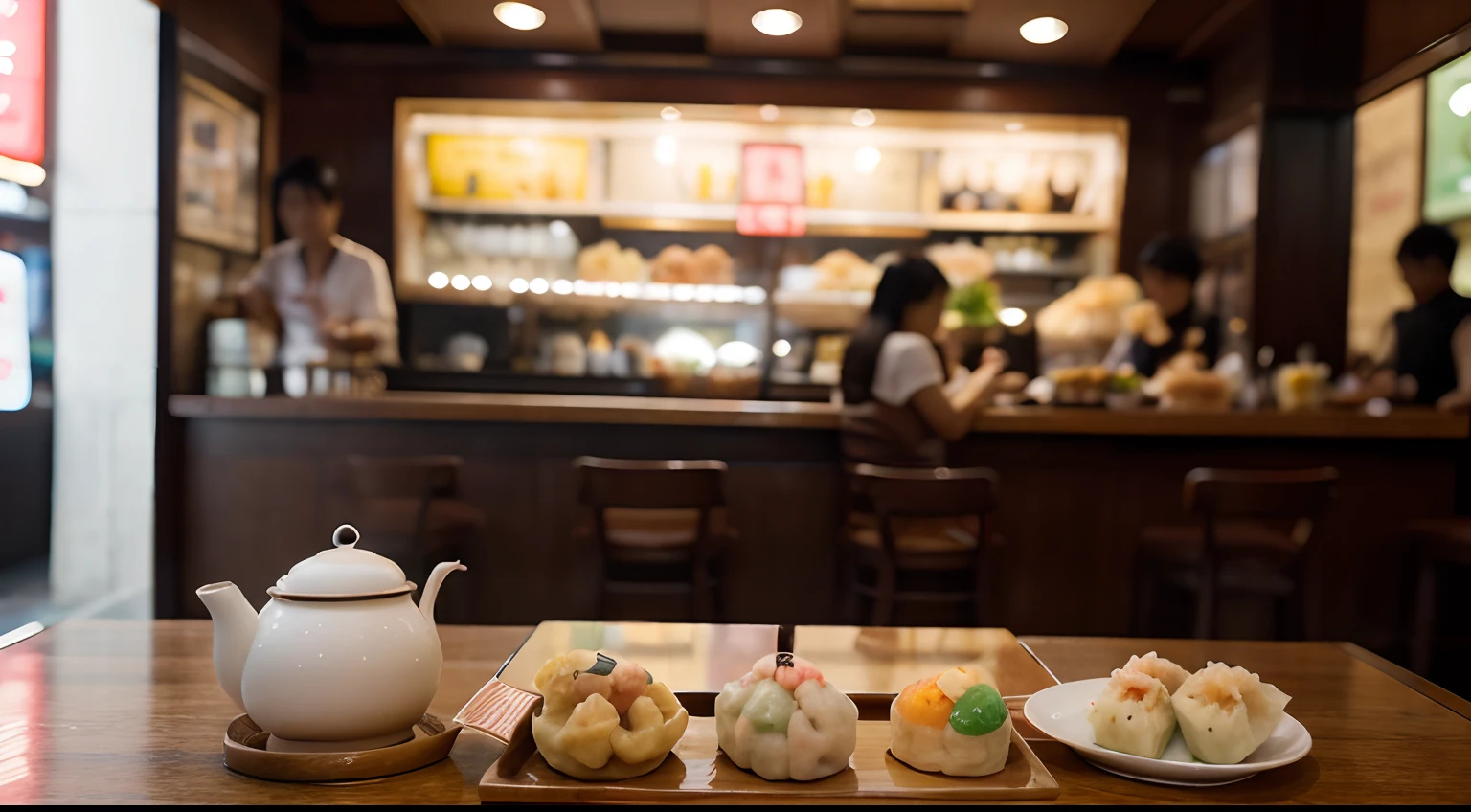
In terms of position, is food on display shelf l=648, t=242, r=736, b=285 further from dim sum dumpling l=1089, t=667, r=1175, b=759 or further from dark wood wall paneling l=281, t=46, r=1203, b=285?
dim sum dumpling l=1089, t=667, r=1175, b=759

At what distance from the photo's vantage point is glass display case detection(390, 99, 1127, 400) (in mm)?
5332

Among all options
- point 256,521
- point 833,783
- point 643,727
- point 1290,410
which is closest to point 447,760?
point 643,727

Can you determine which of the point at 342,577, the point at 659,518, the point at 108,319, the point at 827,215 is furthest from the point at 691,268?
the point at 342,577

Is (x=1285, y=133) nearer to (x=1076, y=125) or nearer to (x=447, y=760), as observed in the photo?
(x=1076, y=125)

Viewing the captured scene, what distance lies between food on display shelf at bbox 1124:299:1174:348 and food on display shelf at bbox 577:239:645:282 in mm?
2493

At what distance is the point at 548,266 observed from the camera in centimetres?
550

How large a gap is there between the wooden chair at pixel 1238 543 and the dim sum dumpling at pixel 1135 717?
2014 mm

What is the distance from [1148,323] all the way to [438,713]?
414cm

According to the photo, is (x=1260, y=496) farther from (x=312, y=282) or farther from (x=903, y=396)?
(x=312, y=282)

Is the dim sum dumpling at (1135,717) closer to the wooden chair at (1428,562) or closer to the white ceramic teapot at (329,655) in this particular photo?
the white ceramic teapot at (329,655)

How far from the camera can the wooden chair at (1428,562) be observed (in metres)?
3.16

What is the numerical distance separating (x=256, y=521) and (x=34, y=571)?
0.89m

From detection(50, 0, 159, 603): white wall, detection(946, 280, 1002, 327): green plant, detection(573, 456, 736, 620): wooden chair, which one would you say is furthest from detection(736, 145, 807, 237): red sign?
detection(50, 0, 159, 603): white wall

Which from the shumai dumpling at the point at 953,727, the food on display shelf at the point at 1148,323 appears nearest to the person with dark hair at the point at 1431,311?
the food on display shelf at the point at 1148,323
